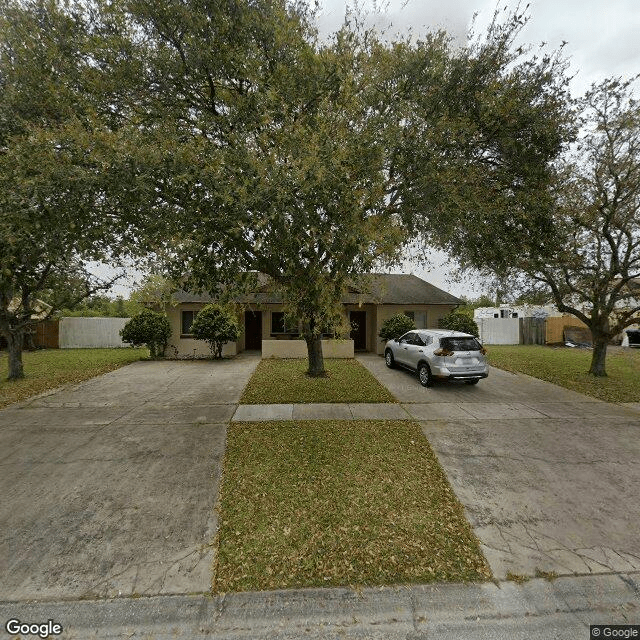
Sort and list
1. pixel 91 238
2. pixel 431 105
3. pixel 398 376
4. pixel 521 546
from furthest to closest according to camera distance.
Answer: pixel 398 376 < pixel 431 105 < pixel 91 238 < pixel 521 546

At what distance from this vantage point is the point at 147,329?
1534cm

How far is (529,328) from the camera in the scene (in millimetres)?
24562

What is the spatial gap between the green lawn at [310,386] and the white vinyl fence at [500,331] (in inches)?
597

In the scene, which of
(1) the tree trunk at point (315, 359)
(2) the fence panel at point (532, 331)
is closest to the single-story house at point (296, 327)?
(1) the tree trunk at point (315, 359)

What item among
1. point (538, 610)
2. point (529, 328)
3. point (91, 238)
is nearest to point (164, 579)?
point (538, 610)

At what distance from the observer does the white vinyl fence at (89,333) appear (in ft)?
68.9

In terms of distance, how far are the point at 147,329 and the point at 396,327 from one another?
11008 mm

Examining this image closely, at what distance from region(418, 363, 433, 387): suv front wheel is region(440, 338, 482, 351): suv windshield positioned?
839mm

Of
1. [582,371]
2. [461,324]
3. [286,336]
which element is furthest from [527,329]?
[286,336]

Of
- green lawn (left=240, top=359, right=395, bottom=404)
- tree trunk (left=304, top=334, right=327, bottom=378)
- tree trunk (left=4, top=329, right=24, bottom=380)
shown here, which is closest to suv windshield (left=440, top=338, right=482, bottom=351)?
green lawn (left=240, top=359, right=395, bottom=404)

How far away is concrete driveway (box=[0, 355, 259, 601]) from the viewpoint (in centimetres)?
321

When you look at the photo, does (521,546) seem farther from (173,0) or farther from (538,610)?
(173,0)

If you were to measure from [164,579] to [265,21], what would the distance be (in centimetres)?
839

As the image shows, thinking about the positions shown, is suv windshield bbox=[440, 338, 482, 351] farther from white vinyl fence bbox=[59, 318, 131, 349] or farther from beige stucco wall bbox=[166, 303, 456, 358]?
white vinyl fence bbox=[59, 318, 131, 349]
